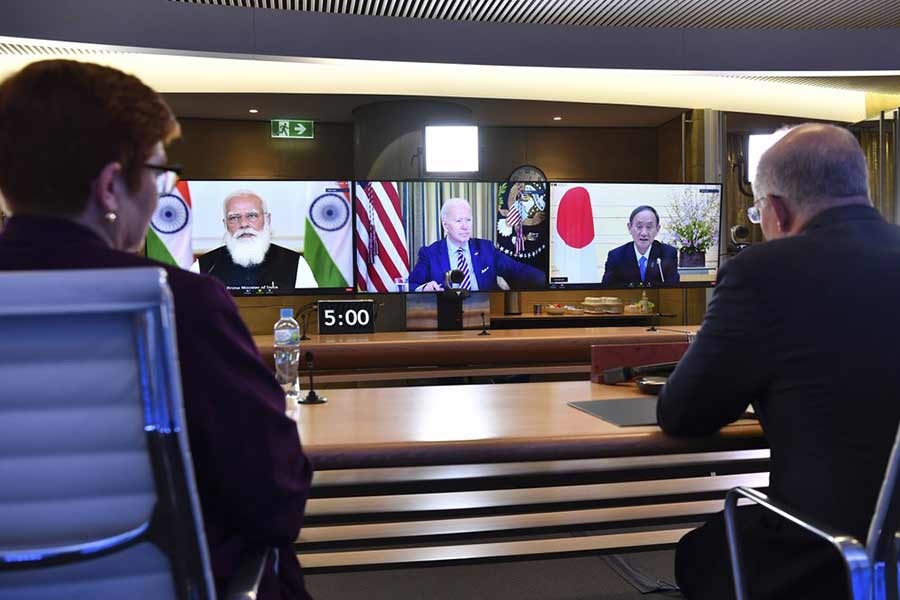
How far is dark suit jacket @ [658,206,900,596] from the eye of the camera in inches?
49.9

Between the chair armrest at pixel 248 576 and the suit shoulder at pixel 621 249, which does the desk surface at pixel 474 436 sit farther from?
the suit shoulder at pixel 621 249

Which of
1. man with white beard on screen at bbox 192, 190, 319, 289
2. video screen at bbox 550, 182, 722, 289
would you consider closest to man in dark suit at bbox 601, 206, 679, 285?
video screen at bbox 550, 182, 722, 289

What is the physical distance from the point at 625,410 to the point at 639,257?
2333mm

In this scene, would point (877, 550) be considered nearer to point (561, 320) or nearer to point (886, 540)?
point (886, 540)

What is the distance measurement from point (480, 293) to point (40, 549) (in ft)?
10.5

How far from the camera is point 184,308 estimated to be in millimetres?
892

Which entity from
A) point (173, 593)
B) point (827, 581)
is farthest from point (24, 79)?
point (827, 581)

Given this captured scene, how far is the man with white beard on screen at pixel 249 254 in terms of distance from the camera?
3.48 m

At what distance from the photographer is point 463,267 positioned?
3756 millimetres

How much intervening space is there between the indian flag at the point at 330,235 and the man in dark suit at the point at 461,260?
36 cm

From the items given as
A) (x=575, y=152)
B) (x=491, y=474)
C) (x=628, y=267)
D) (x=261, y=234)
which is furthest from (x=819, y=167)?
(x=575, y=152)

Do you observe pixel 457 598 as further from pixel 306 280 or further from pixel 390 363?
pixel 306 280

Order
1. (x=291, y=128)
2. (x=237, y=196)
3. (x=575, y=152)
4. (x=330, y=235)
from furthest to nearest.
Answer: (x=575, y=152)
(x=291, y=128)
(x=330, y=235)
(x=237, y=196)

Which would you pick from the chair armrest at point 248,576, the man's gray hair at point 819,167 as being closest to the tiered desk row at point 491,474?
the chair armrest at point 248,576
